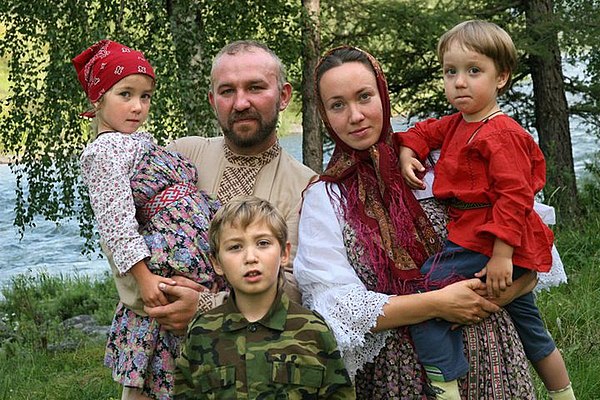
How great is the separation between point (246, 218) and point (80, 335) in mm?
5230

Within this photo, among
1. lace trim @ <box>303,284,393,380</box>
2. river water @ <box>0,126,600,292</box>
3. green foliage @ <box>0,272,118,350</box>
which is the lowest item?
green foliage @ <box>0,272,118,350</box>

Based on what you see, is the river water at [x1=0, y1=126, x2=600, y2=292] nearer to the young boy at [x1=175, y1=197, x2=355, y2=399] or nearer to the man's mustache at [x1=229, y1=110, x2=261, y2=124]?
the man's mustache at [x1=229, y1=110, x2=261, y2=124]

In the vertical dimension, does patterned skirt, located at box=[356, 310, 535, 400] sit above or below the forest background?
below

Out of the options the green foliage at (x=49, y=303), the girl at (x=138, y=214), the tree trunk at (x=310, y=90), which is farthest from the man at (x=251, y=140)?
the tree trunk at (x=310, y=90)

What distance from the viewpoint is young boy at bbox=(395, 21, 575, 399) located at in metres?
2.55

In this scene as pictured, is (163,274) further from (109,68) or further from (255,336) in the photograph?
(109,68)

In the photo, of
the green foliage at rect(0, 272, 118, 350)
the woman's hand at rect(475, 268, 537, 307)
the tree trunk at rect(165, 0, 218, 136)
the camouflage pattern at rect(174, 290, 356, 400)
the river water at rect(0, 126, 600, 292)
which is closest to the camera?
the camouflage pattern at rect(174, 290, 356, 400)

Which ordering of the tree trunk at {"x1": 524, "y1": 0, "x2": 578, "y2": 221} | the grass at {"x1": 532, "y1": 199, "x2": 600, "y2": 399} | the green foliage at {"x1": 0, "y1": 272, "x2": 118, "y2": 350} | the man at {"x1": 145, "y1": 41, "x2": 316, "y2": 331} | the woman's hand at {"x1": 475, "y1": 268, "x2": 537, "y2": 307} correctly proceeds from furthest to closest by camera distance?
the tree trunk at {"x1": 524, "y1": 0, "x2": 578, "y2": 221} < the green foliage at {"x1": 0, "y1": 272, "x2": 118, "y2": 350} < the grass at {"x1": 532, "y1": 199, "x2": 600, "y2": 399} < the man at {"x1": 145, "y1": 41, "x2": 316, "y2": 331} < the woman's hand at {"x1": 475, "y1": 268, "x2": 537, "y2": 307}

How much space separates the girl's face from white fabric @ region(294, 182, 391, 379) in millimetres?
657

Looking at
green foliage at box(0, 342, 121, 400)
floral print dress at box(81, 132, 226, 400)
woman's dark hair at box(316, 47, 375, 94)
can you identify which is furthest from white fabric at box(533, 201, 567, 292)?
green foliage at box(0, 342, 121, 400)

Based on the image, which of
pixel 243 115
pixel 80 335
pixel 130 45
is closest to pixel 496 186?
pixel 243 115

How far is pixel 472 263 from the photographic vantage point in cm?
266

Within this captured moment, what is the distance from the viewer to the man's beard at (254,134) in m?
3.03

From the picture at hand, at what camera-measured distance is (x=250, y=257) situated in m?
2.51
